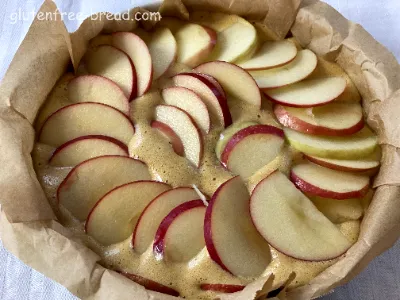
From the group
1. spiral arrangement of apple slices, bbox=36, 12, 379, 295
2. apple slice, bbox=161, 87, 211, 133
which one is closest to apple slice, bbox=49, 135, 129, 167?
spiral arrangement of apple slices, bbox=36, 12, 379, 295

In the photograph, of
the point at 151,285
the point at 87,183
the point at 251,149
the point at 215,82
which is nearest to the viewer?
the point at 151,285

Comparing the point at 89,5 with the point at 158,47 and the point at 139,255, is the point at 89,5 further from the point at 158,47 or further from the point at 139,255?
the point at 139,255

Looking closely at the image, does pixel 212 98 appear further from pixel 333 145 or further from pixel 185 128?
pixel 333 145

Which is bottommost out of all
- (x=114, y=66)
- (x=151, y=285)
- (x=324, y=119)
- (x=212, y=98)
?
(x=151, y=285)

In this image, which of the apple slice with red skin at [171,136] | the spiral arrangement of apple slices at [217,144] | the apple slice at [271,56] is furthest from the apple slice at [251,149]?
the apple slice at [271,56]

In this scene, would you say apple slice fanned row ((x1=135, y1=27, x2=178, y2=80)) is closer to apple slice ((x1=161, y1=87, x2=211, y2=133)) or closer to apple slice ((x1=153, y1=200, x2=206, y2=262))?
apple slice ((x1=161, y1=87, x2=211, y2=133))

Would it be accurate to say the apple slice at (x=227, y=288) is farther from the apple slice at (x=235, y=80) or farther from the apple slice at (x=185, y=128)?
the apple slice at (x=235, y=80)

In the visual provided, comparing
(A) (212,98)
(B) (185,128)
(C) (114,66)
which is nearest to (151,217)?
(B) (185,128)
